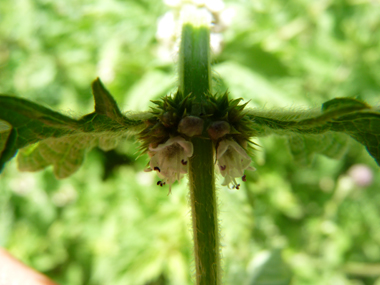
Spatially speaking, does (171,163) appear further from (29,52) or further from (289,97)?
(29,52)

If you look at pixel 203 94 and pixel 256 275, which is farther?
pixel 256 275

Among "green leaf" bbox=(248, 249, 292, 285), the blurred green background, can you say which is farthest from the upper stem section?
"green leaf" bbox=(248, 249, 292, 285)

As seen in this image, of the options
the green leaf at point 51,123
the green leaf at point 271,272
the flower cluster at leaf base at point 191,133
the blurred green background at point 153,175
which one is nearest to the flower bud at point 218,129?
the flower cluster at leaf base at point 191,133

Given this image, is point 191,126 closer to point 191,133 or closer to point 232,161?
point 191,133

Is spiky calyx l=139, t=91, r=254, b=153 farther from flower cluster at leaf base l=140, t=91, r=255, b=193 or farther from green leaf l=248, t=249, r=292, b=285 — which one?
green leaf l=248, t=249, r=292, b=285

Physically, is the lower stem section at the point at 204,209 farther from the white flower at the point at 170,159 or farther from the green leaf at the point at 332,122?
the green leaf at the point at 332,122

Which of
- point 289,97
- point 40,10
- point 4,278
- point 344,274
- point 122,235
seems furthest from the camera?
point 344,274

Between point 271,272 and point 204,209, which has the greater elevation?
point 271,272

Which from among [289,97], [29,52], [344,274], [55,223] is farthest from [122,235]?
[344,274]

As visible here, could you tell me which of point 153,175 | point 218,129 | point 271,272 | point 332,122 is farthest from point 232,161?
point 153,175
